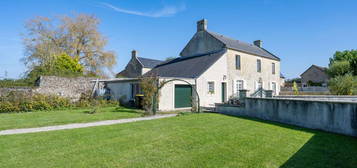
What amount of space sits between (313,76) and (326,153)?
41890mm

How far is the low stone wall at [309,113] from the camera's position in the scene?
587 cm

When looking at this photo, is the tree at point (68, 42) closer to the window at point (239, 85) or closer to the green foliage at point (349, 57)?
the window at point (239, 85)

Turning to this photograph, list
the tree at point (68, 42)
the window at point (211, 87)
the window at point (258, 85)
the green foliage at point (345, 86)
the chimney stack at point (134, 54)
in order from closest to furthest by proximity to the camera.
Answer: the window at point (211, 87)
the green foliage at point (345, 86)
the window at point (258, 85)
the tree at point (68, 42)
the chimney stack at point (134, 54)

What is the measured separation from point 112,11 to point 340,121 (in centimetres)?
1612

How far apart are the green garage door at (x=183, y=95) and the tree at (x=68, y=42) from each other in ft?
53.0

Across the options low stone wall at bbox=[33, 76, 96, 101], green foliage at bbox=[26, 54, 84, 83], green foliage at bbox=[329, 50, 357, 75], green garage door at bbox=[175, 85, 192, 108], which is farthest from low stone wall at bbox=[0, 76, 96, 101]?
green foliage at bbox=[329, 50, 357, 75]

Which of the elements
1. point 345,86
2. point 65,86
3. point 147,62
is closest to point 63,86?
point 65,86

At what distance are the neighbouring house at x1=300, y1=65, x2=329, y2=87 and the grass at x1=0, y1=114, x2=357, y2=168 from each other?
1463 inches

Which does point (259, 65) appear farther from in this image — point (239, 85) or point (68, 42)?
point (68, 42)

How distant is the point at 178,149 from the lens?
4.29 metres

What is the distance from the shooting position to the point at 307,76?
38.3 meters

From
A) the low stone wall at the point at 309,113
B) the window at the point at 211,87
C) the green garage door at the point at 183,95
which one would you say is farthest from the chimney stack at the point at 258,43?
the low stone wall at the point at 309,113

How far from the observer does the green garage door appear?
497 inches

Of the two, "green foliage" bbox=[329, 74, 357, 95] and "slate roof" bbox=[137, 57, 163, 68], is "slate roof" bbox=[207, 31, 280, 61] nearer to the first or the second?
"green foliage" bbox=[329, 74, 357, 95]
